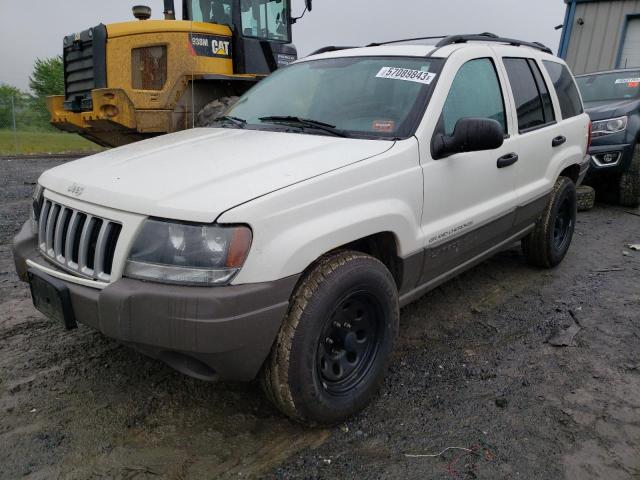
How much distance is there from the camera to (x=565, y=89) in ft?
14.5

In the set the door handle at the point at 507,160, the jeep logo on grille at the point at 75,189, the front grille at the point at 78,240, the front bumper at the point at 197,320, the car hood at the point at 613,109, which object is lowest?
the front bumper at the point at 197,320

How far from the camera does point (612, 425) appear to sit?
8.05 feet

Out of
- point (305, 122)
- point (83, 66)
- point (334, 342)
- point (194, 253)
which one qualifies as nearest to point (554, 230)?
point (305, 122)

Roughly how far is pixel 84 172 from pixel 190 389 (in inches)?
48.1

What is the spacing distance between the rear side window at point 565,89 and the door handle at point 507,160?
1.16m

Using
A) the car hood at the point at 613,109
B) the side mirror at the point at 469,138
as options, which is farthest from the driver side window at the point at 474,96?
the car hood at the point at 613,109

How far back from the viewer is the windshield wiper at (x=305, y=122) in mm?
2809

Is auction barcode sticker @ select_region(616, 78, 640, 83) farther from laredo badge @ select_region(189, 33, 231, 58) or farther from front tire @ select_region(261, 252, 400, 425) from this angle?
front tire @ select_region(261, 252, 400, 425)

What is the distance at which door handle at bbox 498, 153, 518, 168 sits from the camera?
331 centimetres

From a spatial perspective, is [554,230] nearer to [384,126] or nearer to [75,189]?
[384,126]

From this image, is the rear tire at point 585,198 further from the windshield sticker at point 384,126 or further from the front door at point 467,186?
the windshield sticker at point 384,126

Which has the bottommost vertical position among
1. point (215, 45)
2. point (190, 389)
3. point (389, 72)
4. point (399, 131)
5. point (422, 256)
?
point (190, 389)

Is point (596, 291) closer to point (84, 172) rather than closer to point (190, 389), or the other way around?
point (190, 389)

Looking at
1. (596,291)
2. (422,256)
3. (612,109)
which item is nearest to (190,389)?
(422,256)
